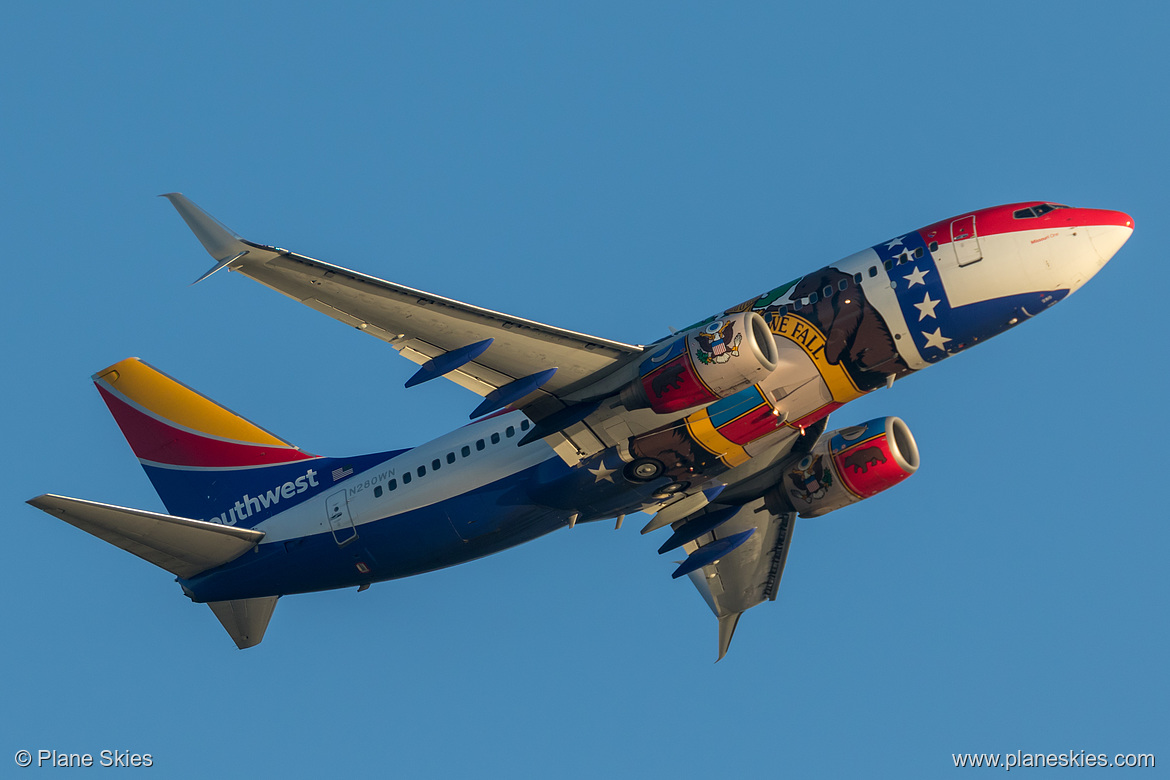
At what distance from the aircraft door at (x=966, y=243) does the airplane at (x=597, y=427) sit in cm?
4

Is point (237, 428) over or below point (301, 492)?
over

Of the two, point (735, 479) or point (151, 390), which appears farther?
point (151, 390)

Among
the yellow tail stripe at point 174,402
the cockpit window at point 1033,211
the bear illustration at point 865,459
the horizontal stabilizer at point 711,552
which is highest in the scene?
the yellow tail stripe at point 174,402

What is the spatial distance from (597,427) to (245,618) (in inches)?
555

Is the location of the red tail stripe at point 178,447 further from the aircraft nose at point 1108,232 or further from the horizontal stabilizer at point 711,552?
the aircraft nose at point 1108,232

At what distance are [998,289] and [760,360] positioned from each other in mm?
6808

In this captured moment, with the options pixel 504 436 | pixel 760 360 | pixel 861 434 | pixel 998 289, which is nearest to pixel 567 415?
pixel 504 436

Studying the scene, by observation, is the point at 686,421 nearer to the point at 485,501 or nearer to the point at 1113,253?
the point at 485,501

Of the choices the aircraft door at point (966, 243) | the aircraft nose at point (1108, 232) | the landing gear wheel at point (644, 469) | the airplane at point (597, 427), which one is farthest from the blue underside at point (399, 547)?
the aircraft nose at point (1108, 232)

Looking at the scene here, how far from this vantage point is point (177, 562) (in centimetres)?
3675

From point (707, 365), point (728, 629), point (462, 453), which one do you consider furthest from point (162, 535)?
point (728, 629)

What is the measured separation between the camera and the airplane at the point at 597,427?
3078cm

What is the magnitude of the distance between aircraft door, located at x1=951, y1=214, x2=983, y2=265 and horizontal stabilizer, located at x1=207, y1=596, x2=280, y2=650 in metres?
23.1

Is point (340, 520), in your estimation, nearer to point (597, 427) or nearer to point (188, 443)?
point (188, 443)
